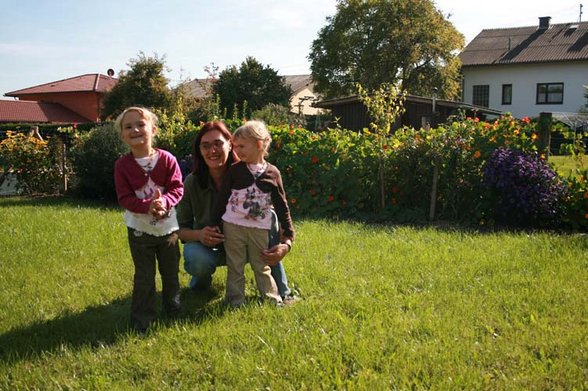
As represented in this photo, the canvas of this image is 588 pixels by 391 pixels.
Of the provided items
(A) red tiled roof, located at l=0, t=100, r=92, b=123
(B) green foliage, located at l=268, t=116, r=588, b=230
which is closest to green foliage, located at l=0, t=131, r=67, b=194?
(B) green foliage, located at l=268, t=116, r=588, b=230

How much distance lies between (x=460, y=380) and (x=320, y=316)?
3.96ft

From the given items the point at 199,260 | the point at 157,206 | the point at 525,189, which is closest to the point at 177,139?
the point at 525,189

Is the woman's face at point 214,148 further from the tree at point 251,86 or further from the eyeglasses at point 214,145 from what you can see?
the tree at point 251,86

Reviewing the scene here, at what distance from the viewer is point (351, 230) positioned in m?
7.02

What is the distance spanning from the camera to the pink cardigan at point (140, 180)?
361cm

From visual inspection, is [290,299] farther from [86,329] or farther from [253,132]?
[86,329]

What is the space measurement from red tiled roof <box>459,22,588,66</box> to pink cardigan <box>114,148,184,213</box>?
4281cm

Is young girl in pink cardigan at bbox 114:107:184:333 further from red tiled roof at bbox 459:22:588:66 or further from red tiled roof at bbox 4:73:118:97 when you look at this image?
red tiled roof at bbox 4:73:118:97

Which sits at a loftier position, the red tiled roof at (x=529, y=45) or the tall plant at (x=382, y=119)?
the red tiled roof at (x=529, y=45)

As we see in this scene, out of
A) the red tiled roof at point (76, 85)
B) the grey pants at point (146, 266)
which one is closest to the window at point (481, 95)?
the red tiled roof at point (76, 85)

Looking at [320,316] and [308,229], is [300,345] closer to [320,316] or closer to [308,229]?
[320,316]

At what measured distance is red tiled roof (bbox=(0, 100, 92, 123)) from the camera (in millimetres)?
43625

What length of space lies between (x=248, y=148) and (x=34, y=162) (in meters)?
10.2

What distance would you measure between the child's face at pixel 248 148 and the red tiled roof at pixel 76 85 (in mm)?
46987
